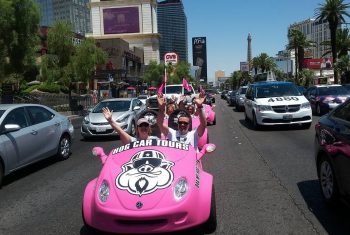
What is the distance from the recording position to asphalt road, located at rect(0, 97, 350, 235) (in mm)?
5539

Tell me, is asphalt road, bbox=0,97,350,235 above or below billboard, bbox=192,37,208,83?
below

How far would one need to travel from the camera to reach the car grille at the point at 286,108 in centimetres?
1570

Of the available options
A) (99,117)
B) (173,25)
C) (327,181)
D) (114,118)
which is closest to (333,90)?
(114,118)

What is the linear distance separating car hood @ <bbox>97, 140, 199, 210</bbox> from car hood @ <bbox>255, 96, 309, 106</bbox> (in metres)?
10.7

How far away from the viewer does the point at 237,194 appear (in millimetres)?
6980

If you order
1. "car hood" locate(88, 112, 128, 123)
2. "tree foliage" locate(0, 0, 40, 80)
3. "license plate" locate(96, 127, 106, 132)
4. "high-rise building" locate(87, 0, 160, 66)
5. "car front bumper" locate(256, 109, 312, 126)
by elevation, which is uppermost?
"high-rise building" locate(87, 0, 160, 66)

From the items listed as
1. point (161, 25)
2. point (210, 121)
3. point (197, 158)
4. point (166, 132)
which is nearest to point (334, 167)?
point (197, 158)

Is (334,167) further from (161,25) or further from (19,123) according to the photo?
(161,25)

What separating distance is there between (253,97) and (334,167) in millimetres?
11689

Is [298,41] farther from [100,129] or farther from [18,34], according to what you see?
[100,129]

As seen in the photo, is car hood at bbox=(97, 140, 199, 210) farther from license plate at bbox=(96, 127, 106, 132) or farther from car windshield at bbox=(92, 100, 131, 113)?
car windshield at bbox=(92, 100, 131, 113)

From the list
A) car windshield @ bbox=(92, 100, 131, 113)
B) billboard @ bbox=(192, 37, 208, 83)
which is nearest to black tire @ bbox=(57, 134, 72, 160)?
car windshield @ bbox=(92, 100, 131, 113)

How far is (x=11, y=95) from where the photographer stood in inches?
1090

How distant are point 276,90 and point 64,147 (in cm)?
872
